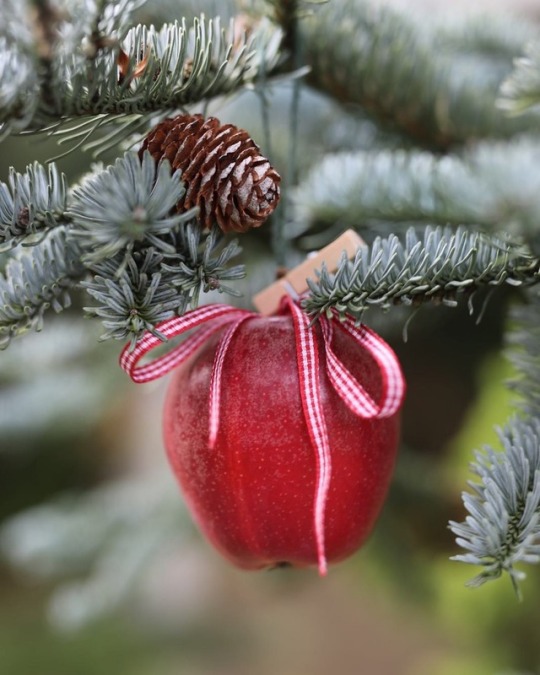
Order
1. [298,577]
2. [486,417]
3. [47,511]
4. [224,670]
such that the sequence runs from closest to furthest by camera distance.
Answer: [486,417], [47,511], [298,577], [224,670]

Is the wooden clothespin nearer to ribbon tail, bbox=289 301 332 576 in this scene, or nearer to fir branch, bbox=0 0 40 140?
ribbon tail, bbox=289 301 332 576

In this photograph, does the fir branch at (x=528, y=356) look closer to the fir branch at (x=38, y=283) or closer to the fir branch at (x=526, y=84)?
the fir branch at (x=526, y=84)

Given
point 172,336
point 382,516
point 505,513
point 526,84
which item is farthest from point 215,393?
point 382,516

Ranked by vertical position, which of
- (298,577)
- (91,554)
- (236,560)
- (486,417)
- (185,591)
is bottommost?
(185,591)

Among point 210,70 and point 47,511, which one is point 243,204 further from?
point 47,511

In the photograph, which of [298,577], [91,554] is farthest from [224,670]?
[91,554]

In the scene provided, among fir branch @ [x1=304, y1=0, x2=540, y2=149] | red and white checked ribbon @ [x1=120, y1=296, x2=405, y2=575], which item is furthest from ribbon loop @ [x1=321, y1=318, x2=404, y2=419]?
fir branch @ [x1=304, y1=0, x2=540, y2=149]

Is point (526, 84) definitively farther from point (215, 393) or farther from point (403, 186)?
point (215, 393)
